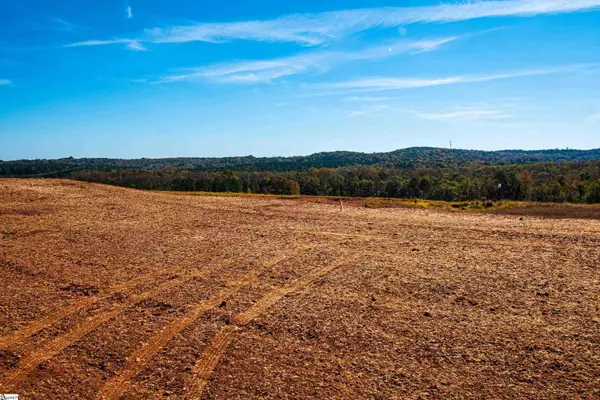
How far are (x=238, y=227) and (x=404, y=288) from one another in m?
11.0

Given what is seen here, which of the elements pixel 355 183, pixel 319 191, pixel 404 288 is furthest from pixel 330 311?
pixel 355 183

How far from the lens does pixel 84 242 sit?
16.4 m

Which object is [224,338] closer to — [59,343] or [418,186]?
[59,343]

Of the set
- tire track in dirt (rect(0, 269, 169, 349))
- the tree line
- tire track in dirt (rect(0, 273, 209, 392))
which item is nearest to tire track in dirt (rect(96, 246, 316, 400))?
tire track in dirt (rect(0, 273, 209, 392))

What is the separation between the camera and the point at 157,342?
316 inches

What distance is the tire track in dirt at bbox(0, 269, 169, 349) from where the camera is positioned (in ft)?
26.3

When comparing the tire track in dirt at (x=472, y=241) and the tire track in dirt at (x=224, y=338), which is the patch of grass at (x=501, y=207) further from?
the tire track in dirt at (x=224, y=338)

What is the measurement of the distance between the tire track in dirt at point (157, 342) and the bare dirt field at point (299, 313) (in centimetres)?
3

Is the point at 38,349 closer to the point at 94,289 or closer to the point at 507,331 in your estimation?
the point at 94,289

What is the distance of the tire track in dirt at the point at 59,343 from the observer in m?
6.75

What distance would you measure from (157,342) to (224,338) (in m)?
1.27

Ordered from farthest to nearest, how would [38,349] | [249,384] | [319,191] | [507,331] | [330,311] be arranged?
[319,191], [330,311], [507,331], [38,349], [249,384]

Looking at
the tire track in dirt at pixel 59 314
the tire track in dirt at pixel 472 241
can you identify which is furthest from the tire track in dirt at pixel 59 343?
the tire track in dirt at pixel 472 241

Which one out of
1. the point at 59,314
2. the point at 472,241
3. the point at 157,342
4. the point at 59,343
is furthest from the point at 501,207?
the point at 59,343
